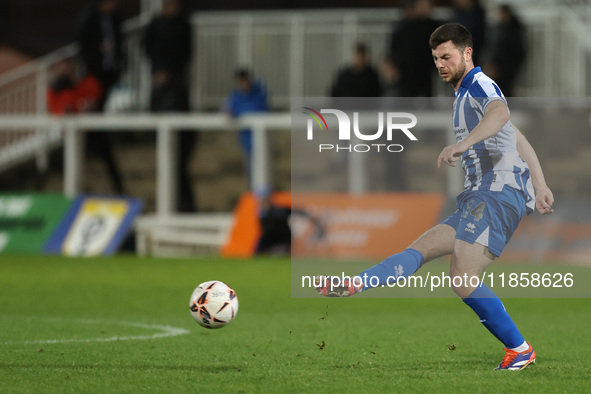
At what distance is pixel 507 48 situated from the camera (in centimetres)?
1769

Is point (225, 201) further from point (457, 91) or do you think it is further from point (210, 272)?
point (457, 91)

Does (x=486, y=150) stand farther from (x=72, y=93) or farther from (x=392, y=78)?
(x=72, y=93)

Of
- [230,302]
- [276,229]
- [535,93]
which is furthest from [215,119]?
[230,302]

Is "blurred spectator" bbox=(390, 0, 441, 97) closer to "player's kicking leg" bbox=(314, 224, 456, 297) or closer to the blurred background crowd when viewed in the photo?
the blurred background crowd

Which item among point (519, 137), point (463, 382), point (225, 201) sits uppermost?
point (519, 137)

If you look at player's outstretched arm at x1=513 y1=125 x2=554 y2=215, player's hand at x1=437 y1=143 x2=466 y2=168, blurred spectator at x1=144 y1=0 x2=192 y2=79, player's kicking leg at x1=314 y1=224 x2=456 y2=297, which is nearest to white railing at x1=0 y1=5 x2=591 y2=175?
blurred spectator at x1=144 y1=0 x2=192 y2=79

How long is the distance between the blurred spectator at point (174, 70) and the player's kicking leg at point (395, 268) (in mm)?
11256

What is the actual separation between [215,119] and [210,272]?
13.0ft

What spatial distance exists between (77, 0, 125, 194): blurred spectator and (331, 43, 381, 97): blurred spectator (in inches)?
152

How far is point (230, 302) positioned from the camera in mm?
7770

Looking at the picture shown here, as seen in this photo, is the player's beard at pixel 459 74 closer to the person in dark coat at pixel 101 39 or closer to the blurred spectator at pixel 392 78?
the blurred spectator at pixel 392 78

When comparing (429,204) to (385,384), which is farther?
(429,204)

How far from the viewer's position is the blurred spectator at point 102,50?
Answer: 18688mm

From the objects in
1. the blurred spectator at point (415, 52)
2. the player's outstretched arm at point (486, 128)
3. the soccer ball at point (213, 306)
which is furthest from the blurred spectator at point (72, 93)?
the player's outstretched arm at point (486, 128)
